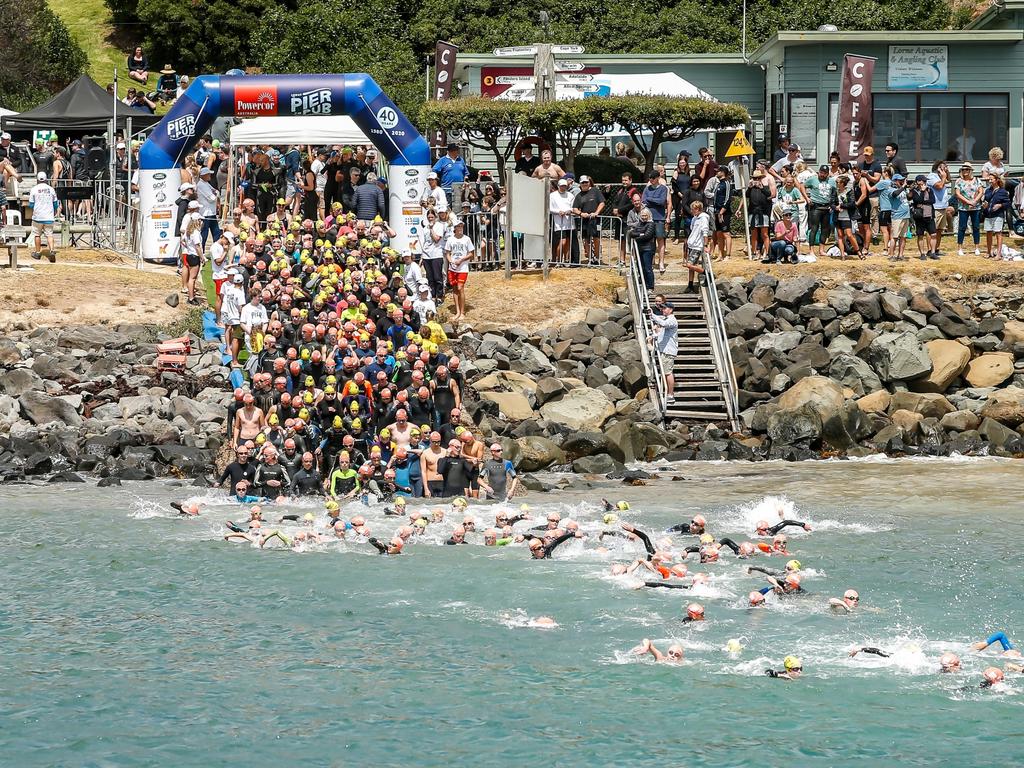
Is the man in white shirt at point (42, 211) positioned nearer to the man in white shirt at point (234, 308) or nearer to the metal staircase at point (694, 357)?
the man in white shirt at point (234, 308)

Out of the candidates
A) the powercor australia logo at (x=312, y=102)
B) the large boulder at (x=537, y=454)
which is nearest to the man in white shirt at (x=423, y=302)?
the large boulder at (x=537, y=454)

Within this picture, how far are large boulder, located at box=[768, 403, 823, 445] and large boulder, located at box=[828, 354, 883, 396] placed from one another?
227 cm

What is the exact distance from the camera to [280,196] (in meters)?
32.4

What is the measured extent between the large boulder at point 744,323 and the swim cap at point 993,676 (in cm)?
1466

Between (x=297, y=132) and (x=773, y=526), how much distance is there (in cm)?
1405

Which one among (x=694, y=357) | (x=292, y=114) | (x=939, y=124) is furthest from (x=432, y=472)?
(x=939, y=124)

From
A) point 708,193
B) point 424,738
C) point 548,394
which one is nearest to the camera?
point 424,738

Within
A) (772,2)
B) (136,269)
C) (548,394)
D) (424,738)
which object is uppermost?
(772,2)

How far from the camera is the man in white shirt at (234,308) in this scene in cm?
2578

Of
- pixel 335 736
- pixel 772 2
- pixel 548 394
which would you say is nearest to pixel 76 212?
pixel 548 394

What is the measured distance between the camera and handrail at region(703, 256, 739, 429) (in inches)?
1072

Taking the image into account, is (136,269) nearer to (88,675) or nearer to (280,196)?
(280,196)

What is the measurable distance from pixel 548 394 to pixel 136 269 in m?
10.3

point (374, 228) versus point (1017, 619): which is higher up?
point (374, 228)
